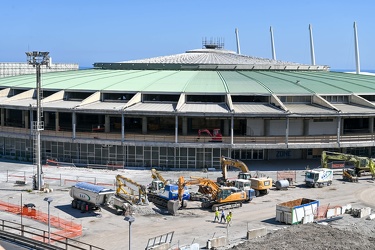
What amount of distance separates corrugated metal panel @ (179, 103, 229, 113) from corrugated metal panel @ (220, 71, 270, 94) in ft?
9.69

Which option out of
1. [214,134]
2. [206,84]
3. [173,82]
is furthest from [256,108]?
[173,82]

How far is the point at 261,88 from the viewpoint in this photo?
244ft

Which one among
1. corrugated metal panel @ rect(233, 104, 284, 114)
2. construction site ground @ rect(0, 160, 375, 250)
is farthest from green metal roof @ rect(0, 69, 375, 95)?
construction site ground @ rect(0, 160, 375, 250)

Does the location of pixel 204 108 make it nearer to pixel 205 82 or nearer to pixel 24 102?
pixel 205 82

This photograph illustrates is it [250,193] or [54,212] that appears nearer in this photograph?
[54,212]

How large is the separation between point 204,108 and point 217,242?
33.2 m

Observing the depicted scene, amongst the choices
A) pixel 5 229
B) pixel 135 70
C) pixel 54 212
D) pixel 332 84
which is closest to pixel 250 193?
pixel 54 212

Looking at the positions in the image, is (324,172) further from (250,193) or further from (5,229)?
(5,229)

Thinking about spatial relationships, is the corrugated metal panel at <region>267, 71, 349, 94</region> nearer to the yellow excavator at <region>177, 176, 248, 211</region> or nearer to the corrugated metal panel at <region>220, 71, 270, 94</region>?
the corrugated metal panel at <region>220, 71, 270, 94</region>

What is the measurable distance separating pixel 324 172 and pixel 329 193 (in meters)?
3.50

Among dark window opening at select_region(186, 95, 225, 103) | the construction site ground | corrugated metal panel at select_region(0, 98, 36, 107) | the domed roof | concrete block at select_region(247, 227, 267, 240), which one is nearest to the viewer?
the construction site ground

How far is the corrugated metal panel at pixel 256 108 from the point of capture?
68938 mm

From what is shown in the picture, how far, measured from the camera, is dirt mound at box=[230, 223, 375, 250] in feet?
124

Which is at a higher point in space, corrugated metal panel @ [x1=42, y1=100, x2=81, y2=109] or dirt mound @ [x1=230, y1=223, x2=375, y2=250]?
corrugated metal panel @ [x1=42, y1=100, x2=81, y2=109]
